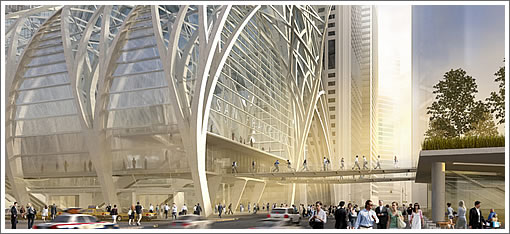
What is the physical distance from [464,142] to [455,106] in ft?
61.0

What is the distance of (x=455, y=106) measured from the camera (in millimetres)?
39219

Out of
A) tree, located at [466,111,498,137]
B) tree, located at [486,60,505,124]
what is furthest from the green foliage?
tree, located at [466,111,498,137]

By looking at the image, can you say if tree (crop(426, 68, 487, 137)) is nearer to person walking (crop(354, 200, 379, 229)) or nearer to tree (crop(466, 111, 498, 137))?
tree (crop(466, 111, 498, 137))

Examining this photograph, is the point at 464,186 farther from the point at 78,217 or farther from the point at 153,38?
the point at 153,38

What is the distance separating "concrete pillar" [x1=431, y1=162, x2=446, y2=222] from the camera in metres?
24.4

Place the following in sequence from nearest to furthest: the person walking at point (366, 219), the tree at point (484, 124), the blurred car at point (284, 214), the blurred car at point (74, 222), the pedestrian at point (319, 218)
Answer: the person walking at point (366, 219)
the pedestrian at point (319, 218)
the blurred car at point (74, 222)
the blurred car at point (284, 214)
the tree at point (484, 124)

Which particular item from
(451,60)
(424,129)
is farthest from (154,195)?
(451,60)

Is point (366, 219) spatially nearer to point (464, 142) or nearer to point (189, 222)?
point (464, 142)

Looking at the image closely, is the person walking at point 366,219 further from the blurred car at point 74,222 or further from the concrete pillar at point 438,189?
the blurred car at point 74,222

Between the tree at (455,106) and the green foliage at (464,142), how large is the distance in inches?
632

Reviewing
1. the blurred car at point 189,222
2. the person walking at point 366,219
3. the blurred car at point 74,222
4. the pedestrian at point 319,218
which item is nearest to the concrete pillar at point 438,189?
the pedestrian at point 319,218

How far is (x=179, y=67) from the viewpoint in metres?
44.5

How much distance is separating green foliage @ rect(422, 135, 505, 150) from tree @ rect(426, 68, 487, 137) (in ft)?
52.7

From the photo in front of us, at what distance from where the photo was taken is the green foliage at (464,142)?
20.9 meters
